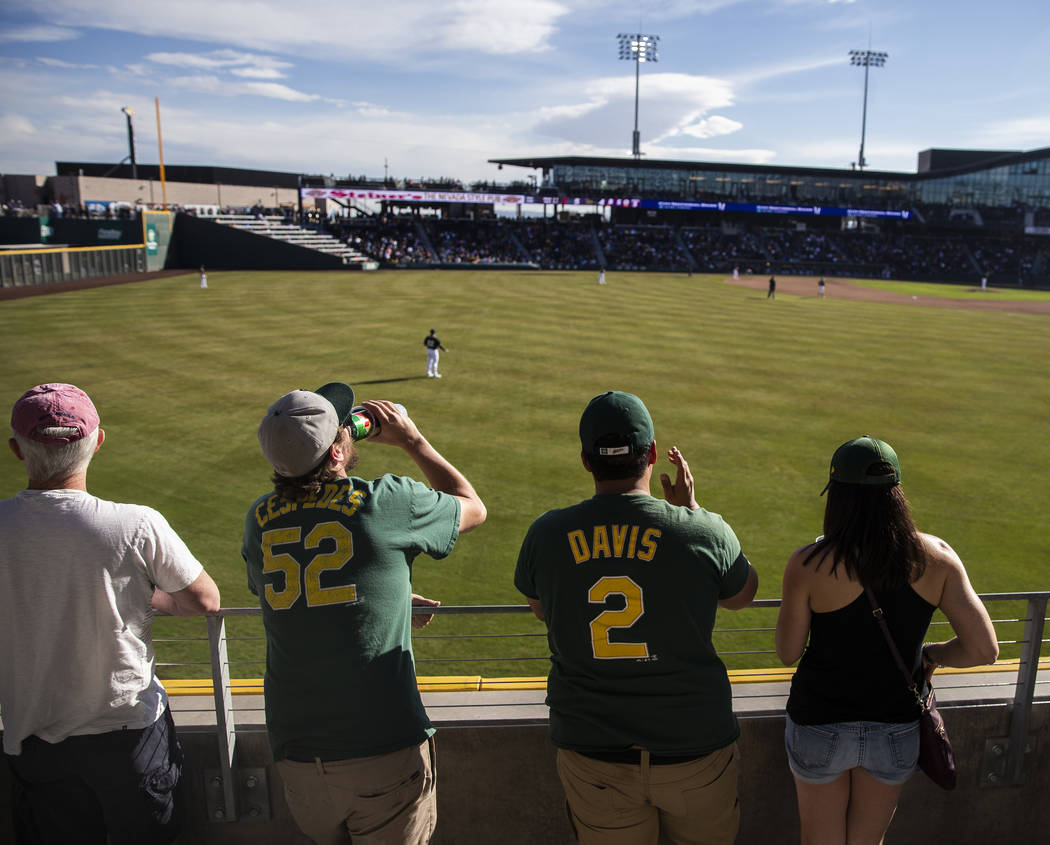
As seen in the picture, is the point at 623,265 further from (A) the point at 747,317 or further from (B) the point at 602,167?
(A) the point at 747,317

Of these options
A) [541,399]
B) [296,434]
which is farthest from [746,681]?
[541,399]

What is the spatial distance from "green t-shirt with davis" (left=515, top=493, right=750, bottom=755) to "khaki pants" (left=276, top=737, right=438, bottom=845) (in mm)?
622

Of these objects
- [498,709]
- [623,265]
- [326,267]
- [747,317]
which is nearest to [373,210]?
[326,267]

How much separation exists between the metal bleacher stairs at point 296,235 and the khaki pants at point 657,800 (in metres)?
57.9

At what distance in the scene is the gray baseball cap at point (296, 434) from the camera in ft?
9.10

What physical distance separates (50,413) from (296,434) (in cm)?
92

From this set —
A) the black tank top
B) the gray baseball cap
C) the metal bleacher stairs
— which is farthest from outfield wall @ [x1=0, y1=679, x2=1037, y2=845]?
the metal bleacher stairs

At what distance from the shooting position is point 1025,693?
3.91 m

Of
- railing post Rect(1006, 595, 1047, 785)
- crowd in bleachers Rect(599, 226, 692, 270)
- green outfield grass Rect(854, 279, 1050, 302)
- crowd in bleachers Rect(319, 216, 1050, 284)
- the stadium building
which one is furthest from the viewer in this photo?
the stadium building

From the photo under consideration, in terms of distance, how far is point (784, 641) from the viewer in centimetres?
303

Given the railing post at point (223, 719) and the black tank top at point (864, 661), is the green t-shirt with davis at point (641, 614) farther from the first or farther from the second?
the railing post at point (223, 719)

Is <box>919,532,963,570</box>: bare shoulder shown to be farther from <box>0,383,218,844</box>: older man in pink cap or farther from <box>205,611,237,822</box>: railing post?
<box>205,611,237,822</box>: railing post

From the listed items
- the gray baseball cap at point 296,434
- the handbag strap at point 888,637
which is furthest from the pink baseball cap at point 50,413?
the handbag strap at point 888,637

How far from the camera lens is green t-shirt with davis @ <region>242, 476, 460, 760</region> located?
9.02 feet
